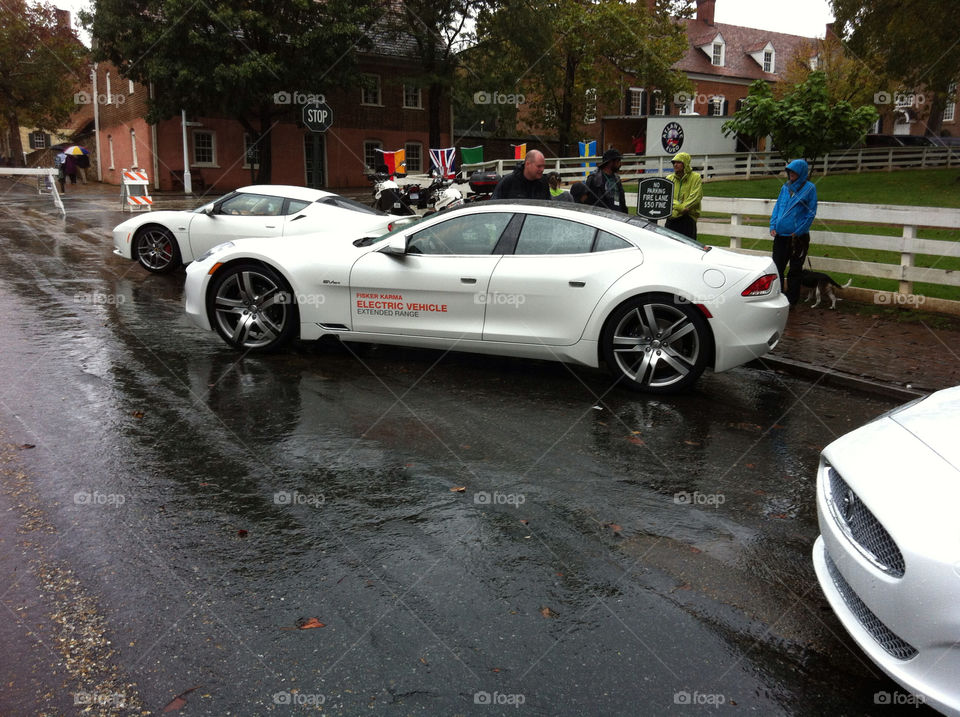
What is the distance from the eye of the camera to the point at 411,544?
408 cm

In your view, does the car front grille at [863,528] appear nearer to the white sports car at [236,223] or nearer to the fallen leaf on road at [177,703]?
the fallen leaf on road at [177,703]

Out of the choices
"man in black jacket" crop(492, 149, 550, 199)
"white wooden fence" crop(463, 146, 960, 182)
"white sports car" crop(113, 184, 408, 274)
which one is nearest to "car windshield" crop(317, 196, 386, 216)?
"white sports car" crop(113, 184, 408, 274)

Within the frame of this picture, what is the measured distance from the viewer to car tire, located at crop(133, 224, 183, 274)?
12.9 metres

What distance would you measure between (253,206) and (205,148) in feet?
92.8

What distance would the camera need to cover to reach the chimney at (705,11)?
2557 inches

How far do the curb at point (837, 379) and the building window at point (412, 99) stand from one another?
124ft

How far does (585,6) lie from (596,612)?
43713mm

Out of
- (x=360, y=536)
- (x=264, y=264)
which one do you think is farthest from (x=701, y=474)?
(x=264, y=264)

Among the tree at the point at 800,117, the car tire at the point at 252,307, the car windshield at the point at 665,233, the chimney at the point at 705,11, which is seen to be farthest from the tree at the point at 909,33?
the chimney at the point at 705,11

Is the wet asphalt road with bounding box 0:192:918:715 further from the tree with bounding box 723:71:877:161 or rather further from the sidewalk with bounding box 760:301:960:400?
the tree with bounding box 723:71:877:161

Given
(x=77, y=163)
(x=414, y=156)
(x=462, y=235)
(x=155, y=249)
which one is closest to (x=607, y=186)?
(x=462, y=235)

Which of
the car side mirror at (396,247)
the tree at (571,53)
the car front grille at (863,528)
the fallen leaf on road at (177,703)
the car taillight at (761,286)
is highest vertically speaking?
the tree at (571,53)

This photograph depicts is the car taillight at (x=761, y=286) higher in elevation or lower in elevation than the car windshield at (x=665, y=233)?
lower

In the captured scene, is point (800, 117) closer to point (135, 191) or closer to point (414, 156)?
point (135, 191)
